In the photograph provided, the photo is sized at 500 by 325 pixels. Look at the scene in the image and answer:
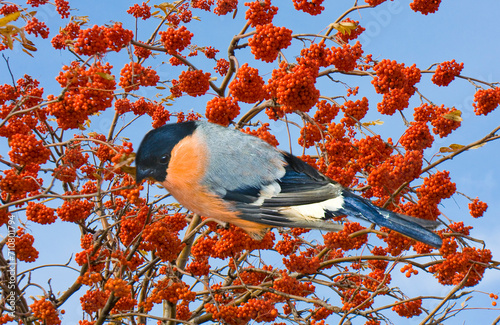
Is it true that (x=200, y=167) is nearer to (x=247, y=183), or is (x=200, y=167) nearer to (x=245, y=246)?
(x=247, y=183)

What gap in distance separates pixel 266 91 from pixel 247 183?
36.5 inches

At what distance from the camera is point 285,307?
3.77m

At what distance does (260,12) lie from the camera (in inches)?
119

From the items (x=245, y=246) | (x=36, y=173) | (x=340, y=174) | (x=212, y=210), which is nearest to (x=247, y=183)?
(x=212, y=210)

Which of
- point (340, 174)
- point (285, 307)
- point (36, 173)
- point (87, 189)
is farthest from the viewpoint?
point (285, 307)

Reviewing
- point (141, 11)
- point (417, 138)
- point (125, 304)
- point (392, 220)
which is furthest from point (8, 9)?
point (392, 220)

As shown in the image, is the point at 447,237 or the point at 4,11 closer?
the point at 447,237

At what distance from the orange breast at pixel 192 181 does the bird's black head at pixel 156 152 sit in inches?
0.8

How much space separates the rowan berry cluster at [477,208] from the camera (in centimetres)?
328

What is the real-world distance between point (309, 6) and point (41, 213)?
81.4 inches

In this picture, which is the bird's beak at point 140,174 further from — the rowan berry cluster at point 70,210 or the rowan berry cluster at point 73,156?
the rowan berry cluster at point 70,210

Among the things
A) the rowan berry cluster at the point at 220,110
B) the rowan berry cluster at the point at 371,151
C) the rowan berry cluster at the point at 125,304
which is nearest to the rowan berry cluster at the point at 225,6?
the rowan berry cluster at the point at 220,110

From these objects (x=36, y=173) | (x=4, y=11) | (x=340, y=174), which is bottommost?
(x=340, y=174)

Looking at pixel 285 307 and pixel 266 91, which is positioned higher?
pixel 266 91
